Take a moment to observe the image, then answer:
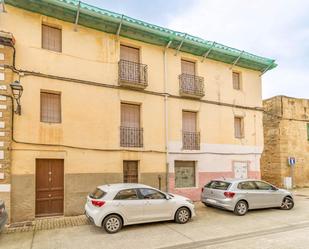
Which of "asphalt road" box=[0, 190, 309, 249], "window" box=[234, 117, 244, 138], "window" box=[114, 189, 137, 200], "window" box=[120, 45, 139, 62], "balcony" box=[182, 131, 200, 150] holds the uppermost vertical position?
"window" box=[120, 45, 139, 62]

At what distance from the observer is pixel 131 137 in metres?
11.2

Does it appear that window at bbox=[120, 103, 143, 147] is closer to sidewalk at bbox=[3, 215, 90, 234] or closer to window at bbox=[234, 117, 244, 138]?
sidewalk at bbox=[3, 215, 90, 234]

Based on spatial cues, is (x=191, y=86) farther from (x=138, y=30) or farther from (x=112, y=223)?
(x=112, y=223)

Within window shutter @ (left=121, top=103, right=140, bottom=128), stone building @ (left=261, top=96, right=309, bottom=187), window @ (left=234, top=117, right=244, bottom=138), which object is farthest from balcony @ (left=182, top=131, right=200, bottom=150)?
stone building @ (left=261, top=96, right=309, bottom=187)

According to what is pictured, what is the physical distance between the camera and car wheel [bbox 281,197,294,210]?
36.2 ft

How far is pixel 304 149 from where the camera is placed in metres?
18.3

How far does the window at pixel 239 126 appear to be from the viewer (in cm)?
1449

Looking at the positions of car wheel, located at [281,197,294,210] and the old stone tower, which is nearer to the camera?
the old stone tower

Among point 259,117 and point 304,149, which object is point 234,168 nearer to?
point 259,117

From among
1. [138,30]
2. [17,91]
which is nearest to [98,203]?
[17,91]

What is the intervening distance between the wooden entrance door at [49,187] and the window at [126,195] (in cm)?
297

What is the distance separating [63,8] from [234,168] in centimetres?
1126

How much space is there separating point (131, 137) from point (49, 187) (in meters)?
3.80

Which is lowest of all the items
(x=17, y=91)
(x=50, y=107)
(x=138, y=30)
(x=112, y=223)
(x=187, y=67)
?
(x=112, y=223)
